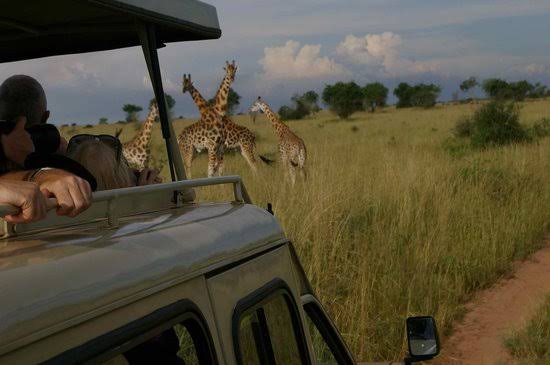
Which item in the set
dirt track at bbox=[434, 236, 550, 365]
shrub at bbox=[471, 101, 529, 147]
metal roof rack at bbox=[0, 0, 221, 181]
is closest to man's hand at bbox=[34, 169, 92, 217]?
metal roof rack at bbox=[0, 0, 221, 181]

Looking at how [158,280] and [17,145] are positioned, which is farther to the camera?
[17,145]

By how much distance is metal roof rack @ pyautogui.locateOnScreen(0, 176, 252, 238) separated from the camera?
57.8 inches

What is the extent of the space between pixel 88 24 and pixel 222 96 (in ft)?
37.1

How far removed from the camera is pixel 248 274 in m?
1.75

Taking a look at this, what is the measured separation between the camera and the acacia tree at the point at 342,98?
46.8 metres

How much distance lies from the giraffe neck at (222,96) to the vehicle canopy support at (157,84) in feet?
36.9

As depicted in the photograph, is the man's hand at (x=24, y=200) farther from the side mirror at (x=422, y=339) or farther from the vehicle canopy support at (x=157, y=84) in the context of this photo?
the side mirror at (x=422, y=339)

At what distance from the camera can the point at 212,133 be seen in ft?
45.6

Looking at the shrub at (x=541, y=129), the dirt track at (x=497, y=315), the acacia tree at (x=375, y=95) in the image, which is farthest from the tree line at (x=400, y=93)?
the dirt track at (x=497, y=315)

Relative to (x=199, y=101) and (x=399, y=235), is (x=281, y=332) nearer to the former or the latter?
(x=399, y=235)

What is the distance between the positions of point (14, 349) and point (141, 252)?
0.39m

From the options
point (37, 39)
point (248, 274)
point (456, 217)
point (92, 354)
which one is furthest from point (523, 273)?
point (92, 354)

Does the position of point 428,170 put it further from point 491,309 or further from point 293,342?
point 293,342

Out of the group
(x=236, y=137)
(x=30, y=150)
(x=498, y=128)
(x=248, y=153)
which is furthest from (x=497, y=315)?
(x=498, y=128)
